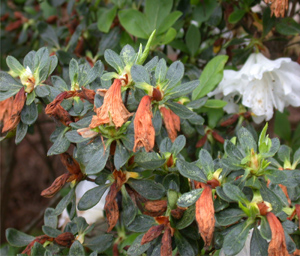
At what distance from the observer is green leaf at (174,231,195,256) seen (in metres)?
0.80

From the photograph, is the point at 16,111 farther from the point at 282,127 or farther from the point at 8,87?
the point at 282,127

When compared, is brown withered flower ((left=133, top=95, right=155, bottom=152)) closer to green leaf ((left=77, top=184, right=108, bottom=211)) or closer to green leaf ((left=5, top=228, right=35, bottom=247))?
green leaf ((left=77, top=184, right=108, bottom=211))

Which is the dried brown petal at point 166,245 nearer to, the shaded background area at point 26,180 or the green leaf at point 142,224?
the green leaf at point 142,224

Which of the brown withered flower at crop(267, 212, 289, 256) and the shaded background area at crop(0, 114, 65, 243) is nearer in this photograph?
the brown withered flower at crop(267, 212, 289, 256)

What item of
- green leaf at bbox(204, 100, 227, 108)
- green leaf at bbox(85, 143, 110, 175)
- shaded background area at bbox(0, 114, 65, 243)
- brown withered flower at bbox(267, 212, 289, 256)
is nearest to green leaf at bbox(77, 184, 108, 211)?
green leaf at bbox(85, 143, 110, 175)

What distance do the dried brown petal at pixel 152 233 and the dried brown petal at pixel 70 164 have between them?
222 mm

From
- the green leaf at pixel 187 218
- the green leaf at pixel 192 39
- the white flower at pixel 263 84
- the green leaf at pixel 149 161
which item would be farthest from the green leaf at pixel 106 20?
the green leaf at pixel 187 218

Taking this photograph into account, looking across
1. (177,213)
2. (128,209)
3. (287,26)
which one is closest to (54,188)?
(128,209)

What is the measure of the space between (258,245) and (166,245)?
164mm

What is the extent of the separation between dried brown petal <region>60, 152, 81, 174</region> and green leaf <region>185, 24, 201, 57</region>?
63 centimetres

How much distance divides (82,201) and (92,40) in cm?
83

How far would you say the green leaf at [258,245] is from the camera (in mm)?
738

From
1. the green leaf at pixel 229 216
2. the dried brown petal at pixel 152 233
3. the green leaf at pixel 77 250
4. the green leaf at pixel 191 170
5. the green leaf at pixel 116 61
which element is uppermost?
the green leaf at pixel 116 61

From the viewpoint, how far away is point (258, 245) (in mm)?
742
